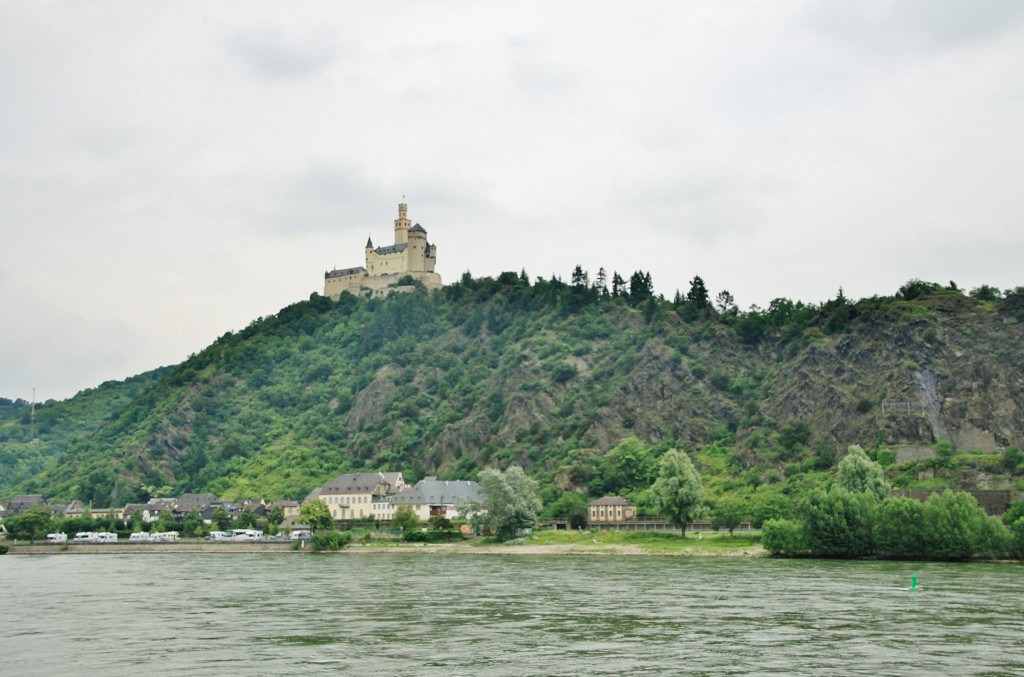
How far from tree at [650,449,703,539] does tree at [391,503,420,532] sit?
3474cm

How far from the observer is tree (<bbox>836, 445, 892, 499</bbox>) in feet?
351

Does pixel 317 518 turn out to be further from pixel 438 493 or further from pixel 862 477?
pixel 862 477

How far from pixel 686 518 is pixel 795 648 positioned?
74.3 meters

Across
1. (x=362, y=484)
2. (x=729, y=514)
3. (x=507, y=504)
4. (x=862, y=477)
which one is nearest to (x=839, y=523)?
(x=862, y=477)

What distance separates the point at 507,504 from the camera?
12419 cm

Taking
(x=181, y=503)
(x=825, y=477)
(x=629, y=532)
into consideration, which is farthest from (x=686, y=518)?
(x=181, y=503)

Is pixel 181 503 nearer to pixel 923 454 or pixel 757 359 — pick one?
pixel 757 359

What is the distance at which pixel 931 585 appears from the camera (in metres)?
68.9

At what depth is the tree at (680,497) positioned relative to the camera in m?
117

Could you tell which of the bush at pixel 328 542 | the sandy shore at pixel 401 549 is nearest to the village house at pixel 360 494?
the sandy shore at pixel 401 549

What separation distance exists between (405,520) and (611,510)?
27462 mm

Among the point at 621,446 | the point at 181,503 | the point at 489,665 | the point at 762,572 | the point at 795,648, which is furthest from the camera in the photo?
the point at 181,503

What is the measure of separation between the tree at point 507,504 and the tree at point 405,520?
12.7 metres

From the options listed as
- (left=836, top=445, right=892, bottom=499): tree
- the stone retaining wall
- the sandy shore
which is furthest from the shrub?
(left=836, top=445, right=892, bottom=499): tree
